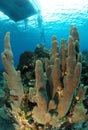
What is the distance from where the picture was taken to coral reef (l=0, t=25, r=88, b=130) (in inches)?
128

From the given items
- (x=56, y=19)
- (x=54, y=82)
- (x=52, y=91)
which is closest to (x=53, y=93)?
(x=52, y=91)

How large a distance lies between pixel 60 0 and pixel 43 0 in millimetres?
2004

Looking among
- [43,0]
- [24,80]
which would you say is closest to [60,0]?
[43,0]

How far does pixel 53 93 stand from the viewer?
3562 millimetres

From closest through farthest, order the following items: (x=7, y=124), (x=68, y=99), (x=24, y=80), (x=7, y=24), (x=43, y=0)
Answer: (x=68, y=99) < (x=7, y=124) < (x=24, y=80) < (x=43, y=0) < (x=7, y=24)

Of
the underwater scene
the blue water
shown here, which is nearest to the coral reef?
the underwater scene

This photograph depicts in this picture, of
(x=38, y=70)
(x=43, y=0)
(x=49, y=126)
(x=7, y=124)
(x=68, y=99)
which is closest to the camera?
(x=38, y=70)

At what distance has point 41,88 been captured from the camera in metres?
3.26

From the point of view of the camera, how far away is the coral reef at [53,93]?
3244mm

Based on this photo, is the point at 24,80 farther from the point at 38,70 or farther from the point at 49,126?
the point at 38,70

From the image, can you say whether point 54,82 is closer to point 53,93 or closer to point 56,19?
point 53,93

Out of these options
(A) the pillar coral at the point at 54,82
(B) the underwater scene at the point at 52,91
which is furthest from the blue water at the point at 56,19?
(A) the pillar coral at the point at 54,82

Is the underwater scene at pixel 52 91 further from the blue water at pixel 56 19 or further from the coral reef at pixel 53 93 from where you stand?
the blue water at pixel 56 19

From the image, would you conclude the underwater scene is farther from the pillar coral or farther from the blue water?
the blue water
